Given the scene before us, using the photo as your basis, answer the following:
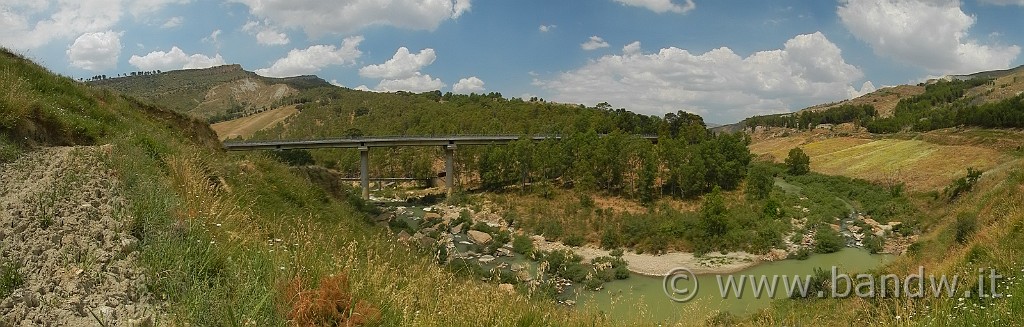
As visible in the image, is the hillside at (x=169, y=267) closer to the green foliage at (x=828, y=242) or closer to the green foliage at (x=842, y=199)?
the green foliage at (x=828, y=242)

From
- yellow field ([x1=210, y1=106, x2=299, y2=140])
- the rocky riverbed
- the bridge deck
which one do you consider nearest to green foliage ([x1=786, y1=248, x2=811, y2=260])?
the rocky riverbed

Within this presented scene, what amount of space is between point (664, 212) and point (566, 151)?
56.9 feet

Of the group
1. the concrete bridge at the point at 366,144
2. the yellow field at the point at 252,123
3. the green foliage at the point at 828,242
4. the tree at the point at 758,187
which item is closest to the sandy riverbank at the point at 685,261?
the green foliage at the point at 828,242

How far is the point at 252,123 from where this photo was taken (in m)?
145

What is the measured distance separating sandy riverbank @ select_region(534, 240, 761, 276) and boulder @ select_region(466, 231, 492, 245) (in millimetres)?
7519

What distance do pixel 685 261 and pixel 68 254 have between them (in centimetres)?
3559

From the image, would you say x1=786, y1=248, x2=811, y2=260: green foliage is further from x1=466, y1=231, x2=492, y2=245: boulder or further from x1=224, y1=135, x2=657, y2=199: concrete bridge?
x1=224, y1=135, x2=657, y2=199: concrete bridge

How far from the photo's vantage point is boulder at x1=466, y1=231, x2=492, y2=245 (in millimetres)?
42188

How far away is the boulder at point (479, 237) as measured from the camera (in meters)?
42.2

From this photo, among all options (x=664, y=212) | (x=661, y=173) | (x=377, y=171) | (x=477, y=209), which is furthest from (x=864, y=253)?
(x=377, y=171)

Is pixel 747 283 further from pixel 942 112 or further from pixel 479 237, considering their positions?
pixel 942 112

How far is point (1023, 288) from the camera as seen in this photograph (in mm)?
6508

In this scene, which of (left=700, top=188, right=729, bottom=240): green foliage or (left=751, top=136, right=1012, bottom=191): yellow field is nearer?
(left=700, top=188, right=729, bottom=240): green foliage

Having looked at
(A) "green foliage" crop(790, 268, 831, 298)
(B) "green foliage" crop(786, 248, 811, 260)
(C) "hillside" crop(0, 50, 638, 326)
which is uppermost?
(C) "hillside" crop(0, 50, 638, 326)
